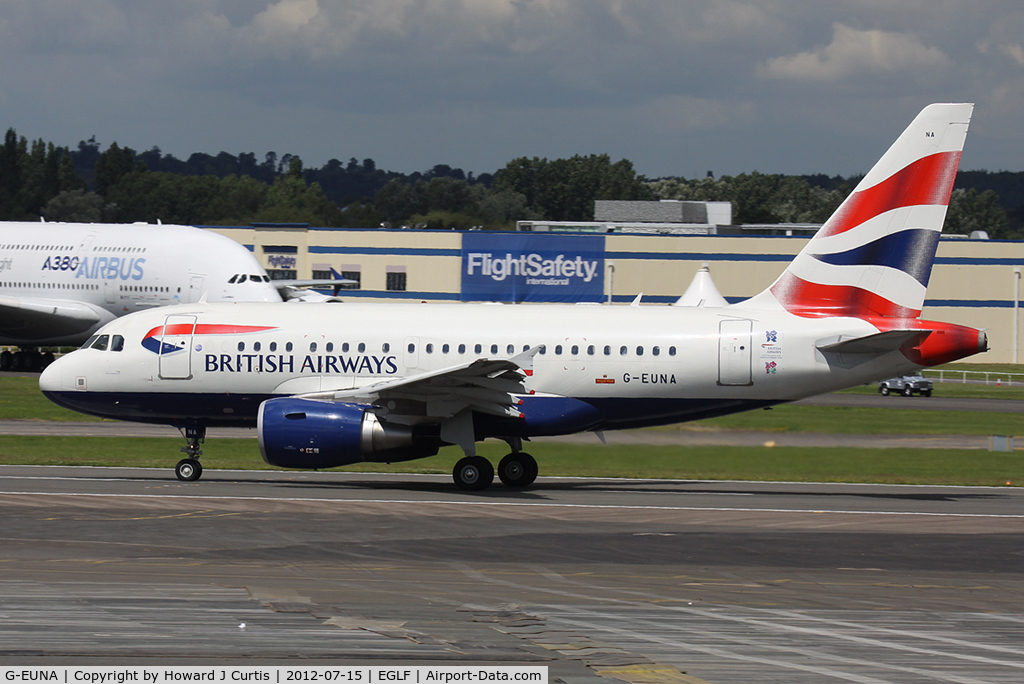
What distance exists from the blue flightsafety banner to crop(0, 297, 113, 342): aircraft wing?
35741 millimetres

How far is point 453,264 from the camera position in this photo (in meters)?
86.4

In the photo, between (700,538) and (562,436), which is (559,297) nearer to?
(562,436)

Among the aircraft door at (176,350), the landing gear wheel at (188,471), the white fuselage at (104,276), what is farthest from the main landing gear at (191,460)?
the white fuselage at (104,276)

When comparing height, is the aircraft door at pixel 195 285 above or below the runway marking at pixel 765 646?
above

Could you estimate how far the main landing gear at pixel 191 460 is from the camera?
25766 mm

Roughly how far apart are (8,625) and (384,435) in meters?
11.9

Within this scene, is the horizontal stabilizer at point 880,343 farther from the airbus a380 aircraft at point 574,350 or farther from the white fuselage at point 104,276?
the white fuselage at point 104,276

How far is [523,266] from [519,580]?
7097 centimetres

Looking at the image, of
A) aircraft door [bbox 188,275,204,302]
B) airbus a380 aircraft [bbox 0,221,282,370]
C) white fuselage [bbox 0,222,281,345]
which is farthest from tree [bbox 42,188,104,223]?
aircraft door [bbox 188,275,204,302]

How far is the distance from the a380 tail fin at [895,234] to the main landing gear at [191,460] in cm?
1332

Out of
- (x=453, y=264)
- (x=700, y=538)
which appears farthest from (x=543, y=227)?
(x=700, y=538)

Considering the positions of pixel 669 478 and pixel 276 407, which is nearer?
pixel 276 407

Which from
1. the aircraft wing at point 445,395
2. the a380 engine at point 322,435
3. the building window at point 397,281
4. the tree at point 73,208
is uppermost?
the tree at point 73,208

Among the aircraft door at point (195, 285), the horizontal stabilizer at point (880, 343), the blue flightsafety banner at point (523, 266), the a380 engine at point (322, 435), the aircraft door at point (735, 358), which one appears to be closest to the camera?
the a380 engine at point (322, 435)
